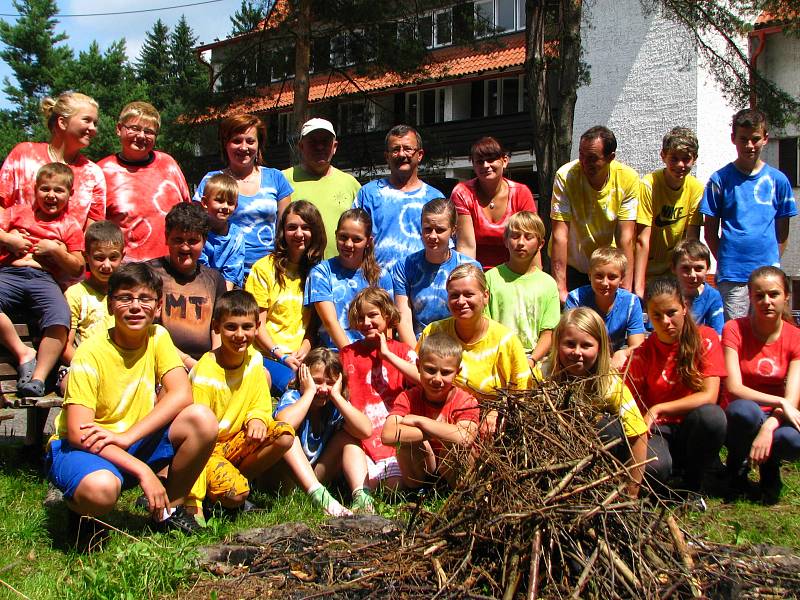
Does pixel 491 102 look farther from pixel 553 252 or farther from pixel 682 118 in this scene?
pixel 553 252

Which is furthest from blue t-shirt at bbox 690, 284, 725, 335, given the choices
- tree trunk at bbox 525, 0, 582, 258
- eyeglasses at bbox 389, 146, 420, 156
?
tree trunk at bbox 525, 0, 582, 258

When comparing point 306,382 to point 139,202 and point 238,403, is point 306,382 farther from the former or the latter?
point 139,202

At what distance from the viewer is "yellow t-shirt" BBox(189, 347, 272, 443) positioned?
4668 millimetres

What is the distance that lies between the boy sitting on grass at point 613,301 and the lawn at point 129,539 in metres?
1.22

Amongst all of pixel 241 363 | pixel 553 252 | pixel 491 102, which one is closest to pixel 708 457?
pixel 553 252

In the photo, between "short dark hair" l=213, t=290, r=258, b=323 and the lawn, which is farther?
"short dark hair" l=213, t=290, r=258, b=323

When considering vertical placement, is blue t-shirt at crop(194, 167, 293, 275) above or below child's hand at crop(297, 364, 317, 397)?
above

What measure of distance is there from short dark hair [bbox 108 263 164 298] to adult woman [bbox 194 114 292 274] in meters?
1.76

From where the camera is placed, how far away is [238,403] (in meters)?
4.71

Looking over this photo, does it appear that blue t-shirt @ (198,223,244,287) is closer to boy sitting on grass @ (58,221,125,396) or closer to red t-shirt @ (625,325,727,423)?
boy sitting on grass @ (58,221,125,396)

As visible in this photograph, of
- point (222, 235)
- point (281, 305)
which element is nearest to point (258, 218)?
point (222, 235)

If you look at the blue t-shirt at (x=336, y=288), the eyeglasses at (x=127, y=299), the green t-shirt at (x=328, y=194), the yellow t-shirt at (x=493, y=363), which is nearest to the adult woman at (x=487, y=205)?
the green t-shirt at (x=328, y=194)

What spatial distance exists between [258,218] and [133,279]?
2068 millimetres

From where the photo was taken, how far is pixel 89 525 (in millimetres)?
4199
